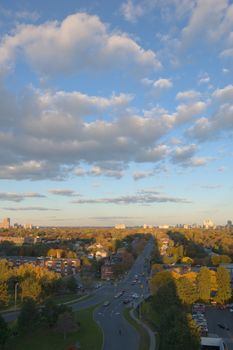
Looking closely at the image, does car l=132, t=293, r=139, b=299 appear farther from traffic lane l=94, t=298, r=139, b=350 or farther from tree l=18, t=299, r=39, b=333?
tree l=18, t=299, r=39, b=333

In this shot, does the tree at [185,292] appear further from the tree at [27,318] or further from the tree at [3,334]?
the tree at [3,334]

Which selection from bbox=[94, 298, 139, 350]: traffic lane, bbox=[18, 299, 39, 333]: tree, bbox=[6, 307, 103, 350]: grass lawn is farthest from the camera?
bbox=[18, 299, 39, 333]: tree

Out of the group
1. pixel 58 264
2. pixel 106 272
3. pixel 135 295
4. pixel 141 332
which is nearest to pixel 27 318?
pixel 141 332

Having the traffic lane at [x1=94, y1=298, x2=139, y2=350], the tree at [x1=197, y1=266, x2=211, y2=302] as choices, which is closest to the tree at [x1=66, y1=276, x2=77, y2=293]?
the traffic lane at [x1=94, y1=298, x2=139, y2=350]

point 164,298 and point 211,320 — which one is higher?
point 164,298

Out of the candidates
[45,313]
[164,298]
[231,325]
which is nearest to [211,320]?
[231,325]

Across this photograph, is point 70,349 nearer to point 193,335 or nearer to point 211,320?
point 193,335
